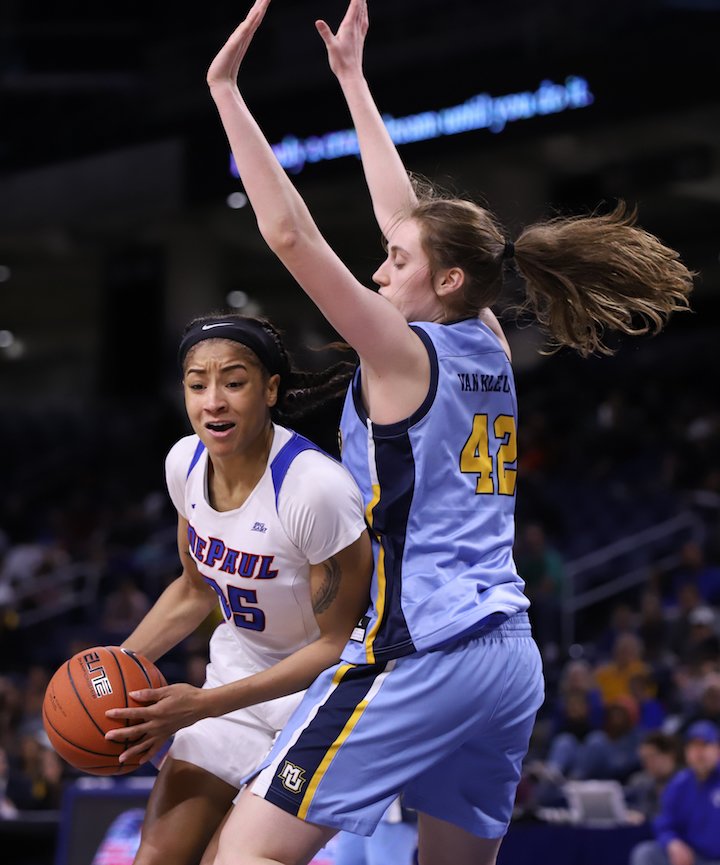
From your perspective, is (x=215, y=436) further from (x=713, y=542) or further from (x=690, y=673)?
(x=713, y=542)

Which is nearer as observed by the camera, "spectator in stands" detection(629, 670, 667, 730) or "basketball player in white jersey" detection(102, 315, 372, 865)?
"basketball player in white jersey" detection(102, 315, 372, 865)

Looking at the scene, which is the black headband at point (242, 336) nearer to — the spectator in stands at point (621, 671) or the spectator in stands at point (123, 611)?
the spectator in stands at point (621, 671)

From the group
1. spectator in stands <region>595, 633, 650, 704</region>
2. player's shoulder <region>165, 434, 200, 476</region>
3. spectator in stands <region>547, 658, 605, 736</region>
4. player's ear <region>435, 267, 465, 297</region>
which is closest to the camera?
player's ear <region>435, 267, 465, 297</region>

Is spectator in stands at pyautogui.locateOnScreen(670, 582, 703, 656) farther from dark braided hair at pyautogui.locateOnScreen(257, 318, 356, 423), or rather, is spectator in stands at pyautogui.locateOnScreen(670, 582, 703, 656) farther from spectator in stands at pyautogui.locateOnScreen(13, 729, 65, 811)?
dark braided hair at pyautogui.locateOnScreen(257, 318, 356, 423)

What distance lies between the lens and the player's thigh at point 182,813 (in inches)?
113

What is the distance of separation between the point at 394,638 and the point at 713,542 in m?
8.72

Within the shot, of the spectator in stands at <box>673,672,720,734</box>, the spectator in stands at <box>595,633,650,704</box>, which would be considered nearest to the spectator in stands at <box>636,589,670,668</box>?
the spectator in stands at <box>595,633,650,704</box>

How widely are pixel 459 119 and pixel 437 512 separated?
30.0 feet

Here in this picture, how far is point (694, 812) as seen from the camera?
22.0 feet

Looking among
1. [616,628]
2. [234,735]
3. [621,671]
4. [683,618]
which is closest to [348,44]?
[234,735]

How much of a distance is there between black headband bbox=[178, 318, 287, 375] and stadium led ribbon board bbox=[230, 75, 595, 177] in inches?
306

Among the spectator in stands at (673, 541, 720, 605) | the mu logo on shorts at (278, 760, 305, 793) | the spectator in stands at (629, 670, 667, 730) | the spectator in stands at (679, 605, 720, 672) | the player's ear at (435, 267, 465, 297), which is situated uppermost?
the player's ear at (435, 267, 465, 297)

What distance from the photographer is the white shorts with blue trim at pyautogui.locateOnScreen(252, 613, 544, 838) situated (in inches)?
103

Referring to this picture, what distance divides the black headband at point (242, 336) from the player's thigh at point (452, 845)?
1.05 metres
